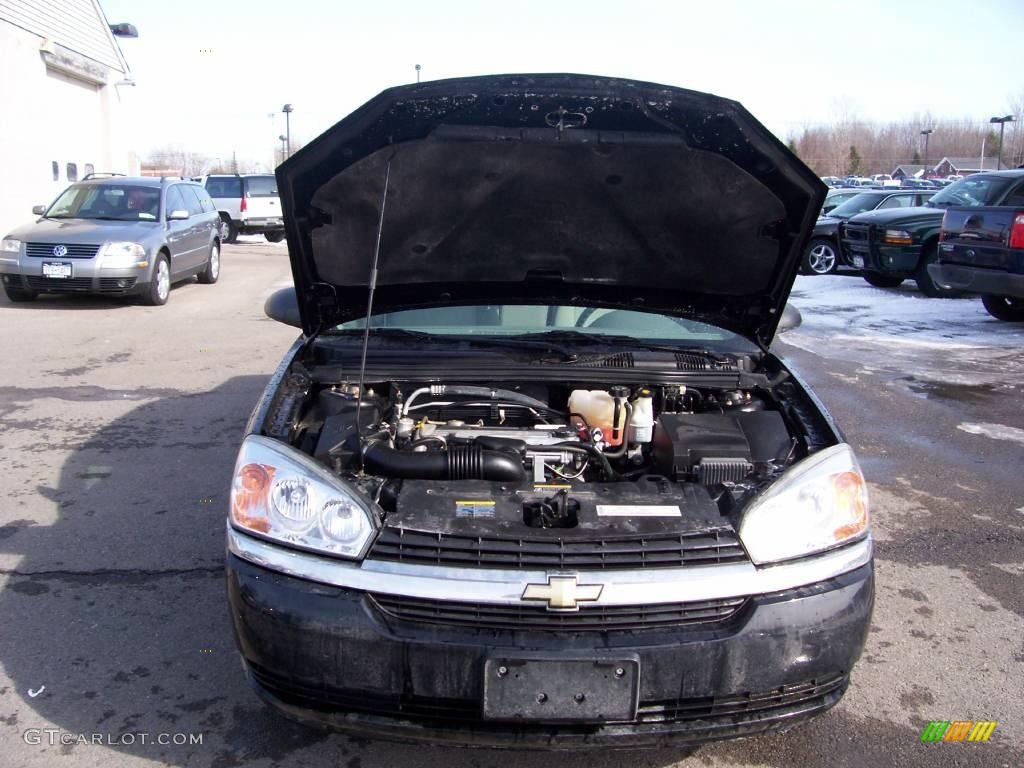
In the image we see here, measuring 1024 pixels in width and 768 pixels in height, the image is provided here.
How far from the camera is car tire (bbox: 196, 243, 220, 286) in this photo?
46.8 ft

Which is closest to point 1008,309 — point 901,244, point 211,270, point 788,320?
point 901,244

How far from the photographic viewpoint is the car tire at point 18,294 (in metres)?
11.3

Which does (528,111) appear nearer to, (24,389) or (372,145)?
(372,145)

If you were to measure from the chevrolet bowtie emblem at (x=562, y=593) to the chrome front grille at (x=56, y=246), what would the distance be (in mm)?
10494

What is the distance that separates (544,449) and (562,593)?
943mm

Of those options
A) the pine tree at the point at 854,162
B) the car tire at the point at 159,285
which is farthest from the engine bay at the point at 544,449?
the pine tree at the point at 854,162

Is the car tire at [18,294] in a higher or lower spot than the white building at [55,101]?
lower

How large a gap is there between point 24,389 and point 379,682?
6.14m

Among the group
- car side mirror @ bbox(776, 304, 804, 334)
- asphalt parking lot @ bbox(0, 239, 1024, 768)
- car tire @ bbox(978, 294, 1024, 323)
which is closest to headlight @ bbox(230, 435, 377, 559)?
asphalt parking lot @ bbox(0, 239, 1024, 768)

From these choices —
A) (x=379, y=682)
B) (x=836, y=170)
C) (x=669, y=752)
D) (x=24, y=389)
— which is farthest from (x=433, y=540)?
(x=836, y=170)

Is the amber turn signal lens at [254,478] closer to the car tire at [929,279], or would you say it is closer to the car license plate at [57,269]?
the car license plate at [57,269]

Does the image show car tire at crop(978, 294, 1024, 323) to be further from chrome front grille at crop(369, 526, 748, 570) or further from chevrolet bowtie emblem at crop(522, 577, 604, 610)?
chevrolet bowtie emblem at crop(522, 577, 604, 610)

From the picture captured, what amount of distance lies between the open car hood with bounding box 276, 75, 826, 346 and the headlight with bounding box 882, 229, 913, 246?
11281 mm

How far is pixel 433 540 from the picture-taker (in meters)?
2.39
